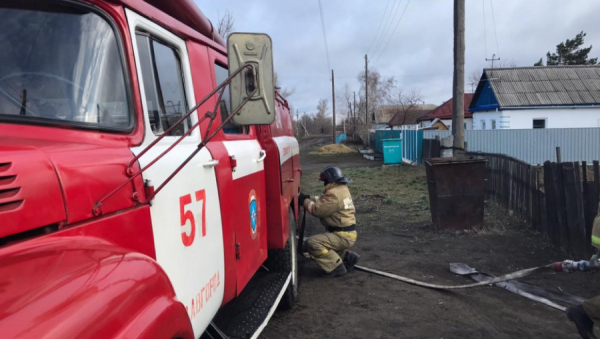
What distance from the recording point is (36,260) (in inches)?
50.2

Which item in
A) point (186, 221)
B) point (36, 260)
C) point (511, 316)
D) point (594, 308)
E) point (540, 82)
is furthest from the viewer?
point (540, 82)

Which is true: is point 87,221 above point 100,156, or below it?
below

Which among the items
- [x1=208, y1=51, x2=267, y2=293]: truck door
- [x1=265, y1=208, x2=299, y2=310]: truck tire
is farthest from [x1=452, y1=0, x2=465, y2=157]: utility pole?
[x1=208, y1=51, x2=267, y2=293]: truck door

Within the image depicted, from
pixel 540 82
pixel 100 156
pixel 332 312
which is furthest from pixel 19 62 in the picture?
pixel 540 82

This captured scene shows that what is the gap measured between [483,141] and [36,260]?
20.1 metres

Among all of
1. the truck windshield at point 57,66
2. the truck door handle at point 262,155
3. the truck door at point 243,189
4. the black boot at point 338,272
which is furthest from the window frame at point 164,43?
the black boot at point 338,272

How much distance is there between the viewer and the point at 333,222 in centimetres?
606

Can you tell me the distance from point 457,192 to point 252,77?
261 inches

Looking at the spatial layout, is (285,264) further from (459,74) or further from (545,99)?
(545,99)

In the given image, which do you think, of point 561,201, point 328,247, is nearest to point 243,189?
point 328,247

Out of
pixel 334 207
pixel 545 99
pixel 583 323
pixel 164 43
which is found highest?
pixel 545 99

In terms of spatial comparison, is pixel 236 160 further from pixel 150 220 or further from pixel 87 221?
pixel 87 221

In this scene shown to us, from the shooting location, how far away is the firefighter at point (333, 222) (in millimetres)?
5918

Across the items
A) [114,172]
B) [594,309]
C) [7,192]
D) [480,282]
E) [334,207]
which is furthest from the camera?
[334,207]
